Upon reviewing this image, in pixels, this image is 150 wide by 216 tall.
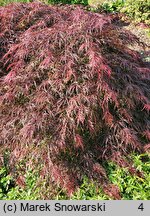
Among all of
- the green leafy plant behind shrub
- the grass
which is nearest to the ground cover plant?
the grass

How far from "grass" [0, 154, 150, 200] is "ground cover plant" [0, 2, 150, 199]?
0.07 m

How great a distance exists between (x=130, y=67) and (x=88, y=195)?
133 centimetres

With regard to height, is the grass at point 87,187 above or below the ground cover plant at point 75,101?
below

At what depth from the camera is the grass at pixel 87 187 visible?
2.87 metres

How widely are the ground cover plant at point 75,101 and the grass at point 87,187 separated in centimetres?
7

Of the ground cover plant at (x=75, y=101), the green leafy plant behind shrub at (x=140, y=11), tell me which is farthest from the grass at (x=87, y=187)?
the green leafy plant behind shrub at (x=140, y=11)

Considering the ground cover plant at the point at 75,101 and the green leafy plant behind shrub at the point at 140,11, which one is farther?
the green leafy plant behind shrub at the point at 140,11

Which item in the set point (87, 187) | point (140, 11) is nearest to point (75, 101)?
point (87, 187)

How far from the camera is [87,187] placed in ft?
9.66

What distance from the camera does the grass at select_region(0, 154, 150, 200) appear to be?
9.43 ft

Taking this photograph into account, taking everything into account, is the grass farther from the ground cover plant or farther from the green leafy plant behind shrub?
the green leafy plant behind shrub

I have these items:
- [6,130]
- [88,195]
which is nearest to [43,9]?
[6,130]

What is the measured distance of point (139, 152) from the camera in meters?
3.20

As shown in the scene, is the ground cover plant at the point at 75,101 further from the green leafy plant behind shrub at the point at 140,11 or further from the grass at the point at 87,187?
the green leafy plant behind shrub at the point at 140,11
